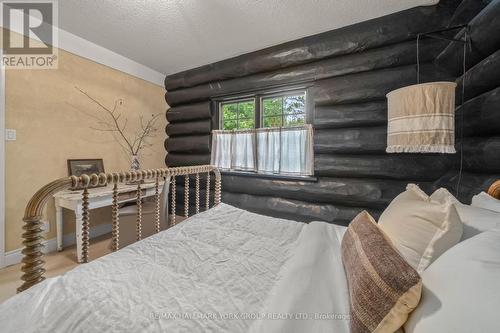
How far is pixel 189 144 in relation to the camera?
11.8ft

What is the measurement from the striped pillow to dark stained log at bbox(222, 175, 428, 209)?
163cm

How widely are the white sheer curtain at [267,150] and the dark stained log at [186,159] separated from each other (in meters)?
0.26

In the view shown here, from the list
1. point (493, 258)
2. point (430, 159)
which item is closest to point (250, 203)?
point (430, 159)

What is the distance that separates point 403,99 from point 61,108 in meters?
3.62

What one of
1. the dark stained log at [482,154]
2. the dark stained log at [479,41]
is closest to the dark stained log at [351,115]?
the dark stained log at [479,41]

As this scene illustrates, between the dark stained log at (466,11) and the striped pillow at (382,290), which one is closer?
the striped pillow at (382,290)

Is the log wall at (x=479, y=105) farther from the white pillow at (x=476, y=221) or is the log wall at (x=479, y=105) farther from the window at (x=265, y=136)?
the window at (x=265, y=136)

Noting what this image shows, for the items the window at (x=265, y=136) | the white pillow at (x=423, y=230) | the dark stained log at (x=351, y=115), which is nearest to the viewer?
the white pillow at (x=423, y=230)

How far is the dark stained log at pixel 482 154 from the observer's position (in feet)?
4.29

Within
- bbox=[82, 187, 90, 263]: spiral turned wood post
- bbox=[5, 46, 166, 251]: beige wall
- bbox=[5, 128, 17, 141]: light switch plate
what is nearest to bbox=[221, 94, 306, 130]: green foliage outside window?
bbox=[5, 46, 166, 251]: beige wall

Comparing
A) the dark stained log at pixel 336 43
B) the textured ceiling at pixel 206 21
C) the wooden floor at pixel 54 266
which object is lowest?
the wooden floor at pixel 54 266

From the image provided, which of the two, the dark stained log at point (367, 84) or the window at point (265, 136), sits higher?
the dark stained log at point (367, 84)

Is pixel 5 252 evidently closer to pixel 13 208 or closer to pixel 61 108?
pixel 13 208

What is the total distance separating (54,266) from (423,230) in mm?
3216
